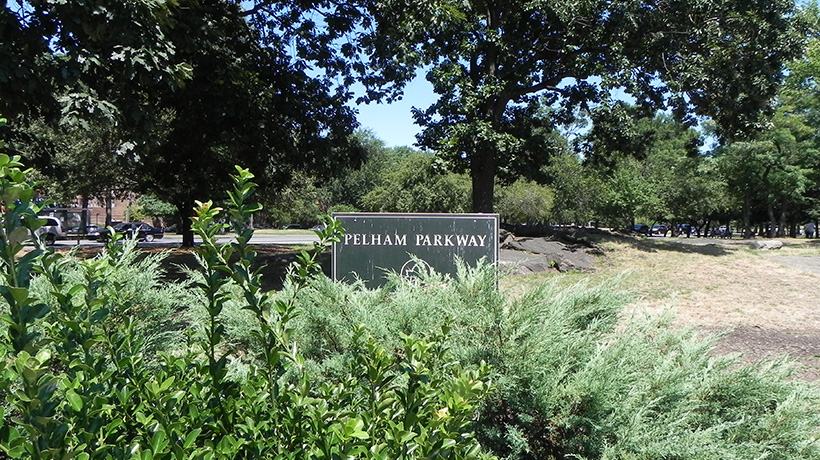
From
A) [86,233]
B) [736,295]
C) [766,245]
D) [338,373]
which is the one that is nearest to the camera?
[338,373]

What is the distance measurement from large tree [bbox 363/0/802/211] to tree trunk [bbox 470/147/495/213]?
0.03m

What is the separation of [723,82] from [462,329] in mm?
14169

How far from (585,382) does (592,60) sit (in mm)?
13116

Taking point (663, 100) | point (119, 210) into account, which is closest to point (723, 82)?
point (663, 100)

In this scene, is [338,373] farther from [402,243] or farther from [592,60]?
[592,60]

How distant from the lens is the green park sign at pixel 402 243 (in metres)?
6.06

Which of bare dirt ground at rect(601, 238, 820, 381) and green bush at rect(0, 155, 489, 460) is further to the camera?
bare dirt ground at rect(601, 238, 820, 381)

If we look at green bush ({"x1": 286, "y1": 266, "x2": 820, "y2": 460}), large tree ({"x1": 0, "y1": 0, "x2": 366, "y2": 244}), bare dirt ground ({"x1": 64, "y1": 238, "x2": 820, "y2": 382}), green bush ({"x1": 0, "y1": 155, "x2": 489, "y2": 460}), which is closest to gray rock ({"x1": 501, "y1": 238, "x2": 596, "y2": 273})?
bare dirt ground ({"x1": 64, "y1": 238, "x2": 820, "y2": 382})

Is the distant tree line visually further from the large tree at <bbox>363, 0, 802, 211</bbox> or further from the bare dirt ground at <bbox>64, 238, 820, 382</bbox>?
the bare dirt ground at <bbox>64, 238, 820, 382</bbox>

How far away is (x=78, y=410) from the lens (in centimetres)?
127

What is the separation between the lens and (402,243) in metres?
6.18

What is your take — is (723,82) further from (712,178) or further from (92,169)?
(712,178)

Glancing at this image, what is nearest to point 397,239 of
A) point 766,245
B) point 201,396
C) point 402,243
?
point 402,243

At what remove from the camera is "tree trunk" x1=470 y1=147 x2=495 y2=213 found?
48.5ft
